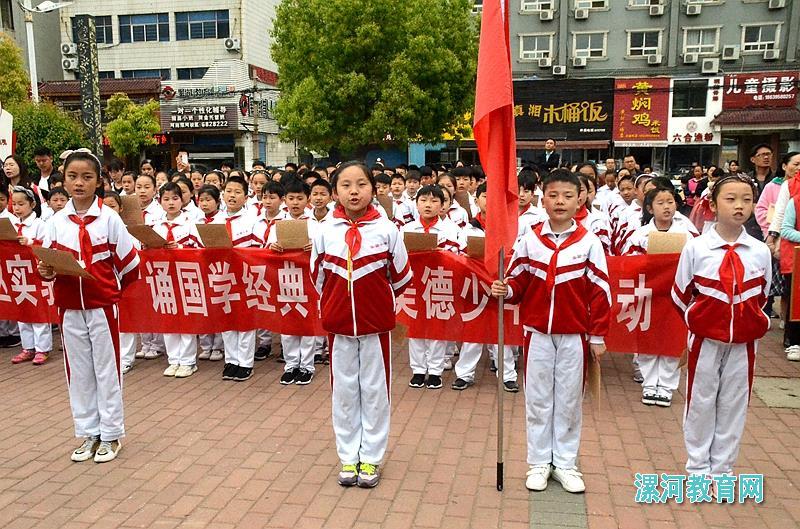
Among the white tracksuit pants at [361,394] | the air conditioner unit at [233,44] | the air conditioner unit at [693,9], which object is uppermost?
the air conditioner unit at [693,9]

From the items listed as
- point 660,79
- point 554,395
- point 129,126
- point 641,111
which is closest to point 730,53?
point 660,79

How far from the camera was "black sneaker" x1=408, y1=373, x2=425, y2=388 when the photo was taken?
A: 600 cm

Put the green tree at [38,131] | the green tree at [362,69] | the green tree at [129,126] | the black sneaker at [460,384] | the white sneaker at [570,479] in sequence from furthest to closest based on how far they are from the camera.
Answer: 1. the green tree at [129,126]
2. the green tree at [38,131]
3. the green tree at [362,69]
4. the black sneaker at [460,384]
5. the white sneaker at [570,479]

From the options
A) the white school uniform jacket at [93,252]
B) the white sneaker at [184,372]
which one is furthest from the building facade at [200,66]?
the white school uniform jacket at [93,252]

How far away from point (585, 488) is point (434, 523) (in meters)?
1.01

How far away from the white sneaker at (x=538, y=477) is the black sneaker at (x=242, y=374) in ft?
10.2

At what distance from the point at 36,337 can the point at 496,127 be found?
5.61 m

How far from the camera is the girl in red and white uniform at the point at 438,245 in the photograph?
6062mm

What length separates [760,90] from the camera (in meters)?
28.5

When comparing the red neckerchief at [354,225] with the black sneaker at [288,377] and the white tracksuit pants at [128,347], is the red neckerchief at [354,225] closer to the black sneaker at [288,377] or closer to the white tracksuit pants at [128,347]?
the black sneaker at [288,377]

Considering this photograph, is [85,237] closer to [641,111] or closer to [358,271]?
[358,271]

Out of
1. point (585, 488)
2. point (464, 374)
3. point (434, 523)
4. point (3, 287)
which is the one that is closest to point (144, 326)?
point (3, 287)

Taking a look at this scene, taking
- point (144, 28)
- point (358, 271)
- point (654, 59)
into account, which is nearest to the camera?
point (358, 271)

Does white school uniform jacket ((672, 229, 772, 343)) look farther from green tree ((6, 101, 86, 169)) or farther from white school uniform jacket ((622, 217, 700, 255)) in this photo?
green tree ((6, 101, 86, 169))
